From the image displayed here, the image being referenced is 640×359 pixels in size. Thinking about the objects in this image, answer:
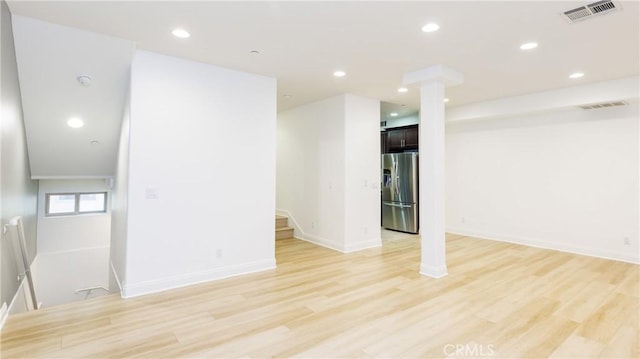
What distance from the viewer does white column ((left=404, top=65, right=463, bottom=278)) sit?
13.5ft

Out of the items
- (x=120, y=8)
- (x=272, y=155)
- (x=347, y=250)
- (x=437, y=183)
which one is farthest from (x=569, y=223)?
(x=120, y=8)

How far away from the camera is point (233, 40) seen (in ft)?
10.6

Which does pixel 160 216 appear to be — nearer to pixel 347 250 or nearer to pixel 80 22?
pixel 80 22

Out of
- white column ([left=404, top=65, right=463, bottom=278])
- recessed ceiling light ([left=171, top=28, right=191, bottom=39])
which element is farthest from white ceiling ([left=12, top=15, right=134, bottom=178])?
white column ([left=404, top=65, right=463, bottom=278])

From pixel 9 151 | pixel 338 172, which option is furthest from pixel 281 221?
pixel 9 151

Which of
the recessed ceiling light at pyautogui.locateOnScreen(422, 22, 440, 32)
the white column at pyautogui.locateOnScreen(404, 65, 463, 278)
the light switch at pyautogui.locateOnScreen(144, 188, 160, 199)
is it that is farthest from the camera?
the white column at pyautogui.locateOnScreen(404, 65, 463, 278)

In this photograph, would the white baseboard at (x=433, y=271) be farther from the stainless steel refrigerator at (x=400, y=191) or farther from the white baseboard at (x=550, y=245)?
the stainless steel refrigerator at (x=400, y=191)

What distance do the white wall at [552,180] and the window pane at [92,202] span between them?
740 cm

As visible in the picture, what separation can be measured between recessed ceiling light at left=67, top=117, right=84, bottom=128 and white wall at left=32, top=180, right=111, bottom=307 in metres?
2.94

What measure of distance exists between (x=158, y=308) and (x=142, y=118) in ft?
6.50

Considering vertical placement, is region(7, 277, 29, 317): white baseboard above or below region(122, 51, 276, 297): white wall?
below

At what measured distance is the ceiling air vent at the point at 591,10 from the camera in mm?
2580

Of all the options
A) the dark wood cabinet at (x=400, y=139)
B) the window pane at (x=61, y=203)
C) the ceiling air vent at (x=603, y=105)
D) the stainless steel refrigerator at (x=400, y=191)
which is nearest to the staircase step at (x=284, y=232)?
the stainless steel refrigerator at (x=400, y=191)

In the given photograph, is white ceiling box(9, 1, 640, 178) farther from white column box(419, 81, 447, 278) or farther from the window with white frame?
the window with white frame
